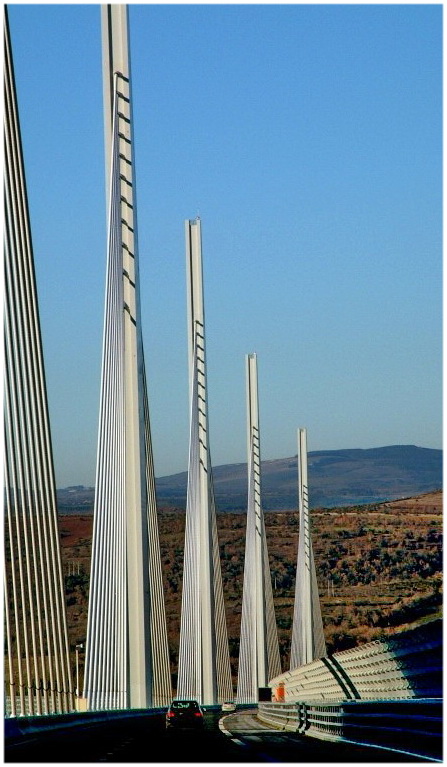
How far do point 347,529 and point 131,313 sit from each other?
116 m

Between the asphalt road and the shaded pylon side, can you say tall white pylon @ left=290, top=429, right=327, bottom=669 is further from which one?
the shaded pylon side

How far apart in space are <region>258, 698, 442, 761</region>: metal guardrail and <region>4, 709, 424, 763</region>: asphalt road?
262mm

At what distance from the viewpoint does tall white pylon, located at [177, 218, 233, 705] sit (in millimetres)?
44625

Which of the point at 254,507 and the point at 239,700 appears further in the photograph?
the point at 239,700

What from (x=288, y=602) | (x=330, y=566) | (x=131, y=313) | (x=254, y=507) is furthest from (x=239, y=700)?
(x=330, y=566)

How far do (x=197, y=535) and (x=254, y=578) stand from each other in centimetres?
1267

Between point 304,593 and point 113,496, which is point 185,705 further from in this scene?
point 304,593

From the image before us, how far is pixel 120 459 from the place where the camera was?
87.7ft

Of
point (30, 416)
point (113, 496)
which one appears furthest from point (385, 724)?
point (113, 496)

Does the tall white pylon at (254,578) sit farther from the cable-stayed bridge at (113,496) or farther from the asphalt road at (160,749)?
the asphalt road at (160,749)

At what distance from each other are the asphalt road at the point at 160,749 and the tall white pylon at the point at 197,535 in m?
19.1

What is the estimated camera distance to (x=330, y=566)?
132 meters

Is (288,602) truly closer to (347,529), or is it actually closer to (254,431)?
(347,529)

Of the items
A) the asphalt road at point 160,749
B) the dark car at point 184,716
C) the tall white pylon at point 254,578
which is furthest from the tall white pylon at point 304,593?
the asphalt road at point 160,749
